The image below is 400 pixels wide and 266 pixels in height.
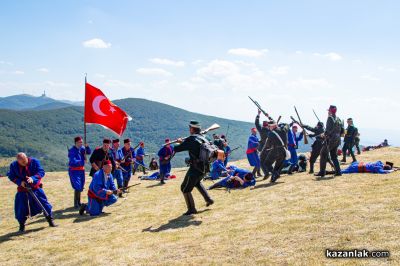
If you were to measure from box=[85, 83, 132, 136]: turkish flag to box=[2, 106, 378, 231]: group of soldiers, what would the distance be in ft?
2.64

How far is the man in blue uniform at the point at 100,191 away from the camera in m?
12.1

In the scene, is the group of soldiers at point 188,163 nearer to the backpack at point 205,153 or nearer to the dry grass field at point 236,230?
the backpack at point 205,153

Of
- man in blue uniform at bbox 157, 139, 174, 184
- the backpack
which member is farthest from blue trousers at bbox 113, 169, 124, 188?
the backpack

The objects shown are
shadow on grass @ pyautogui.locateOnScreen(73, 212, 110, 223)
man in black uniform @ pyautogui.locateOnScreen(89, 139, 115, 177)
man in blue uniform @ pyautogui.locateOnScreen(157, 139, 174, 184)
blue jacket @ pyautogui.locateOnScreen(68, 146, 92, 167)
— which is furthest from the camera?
man in blue uniform @ pyautogui.locateOnScreen(157, 139, 174, 184)

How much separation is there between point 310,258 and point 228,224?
3.11m

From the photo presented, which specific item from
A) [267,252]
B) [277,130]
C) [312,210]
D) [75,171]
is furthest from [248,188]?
[267,252]

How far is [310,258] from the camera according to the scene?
6.20 m

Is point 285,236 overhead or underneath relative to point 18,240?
overhead

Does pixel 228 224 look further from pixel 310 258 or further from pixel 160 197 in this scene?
pixel 160 197

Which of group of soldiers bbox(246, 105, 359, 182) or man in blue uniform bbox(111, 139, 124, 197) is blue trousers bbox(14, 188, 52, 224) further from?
group of soldiers bbox(246, 105, 359, 182)

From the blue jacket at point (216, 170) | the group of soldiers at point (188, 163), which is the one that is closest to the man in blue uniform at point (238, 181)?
the group of soldiers at point (188, 163)

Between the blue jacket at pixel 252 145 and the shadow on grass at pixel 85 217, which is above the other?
the blue jacket at pixel 252 145

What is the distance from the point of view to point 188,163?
15953 millimetres

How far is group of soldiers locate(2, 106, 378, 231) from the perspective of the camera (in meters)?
10.5
